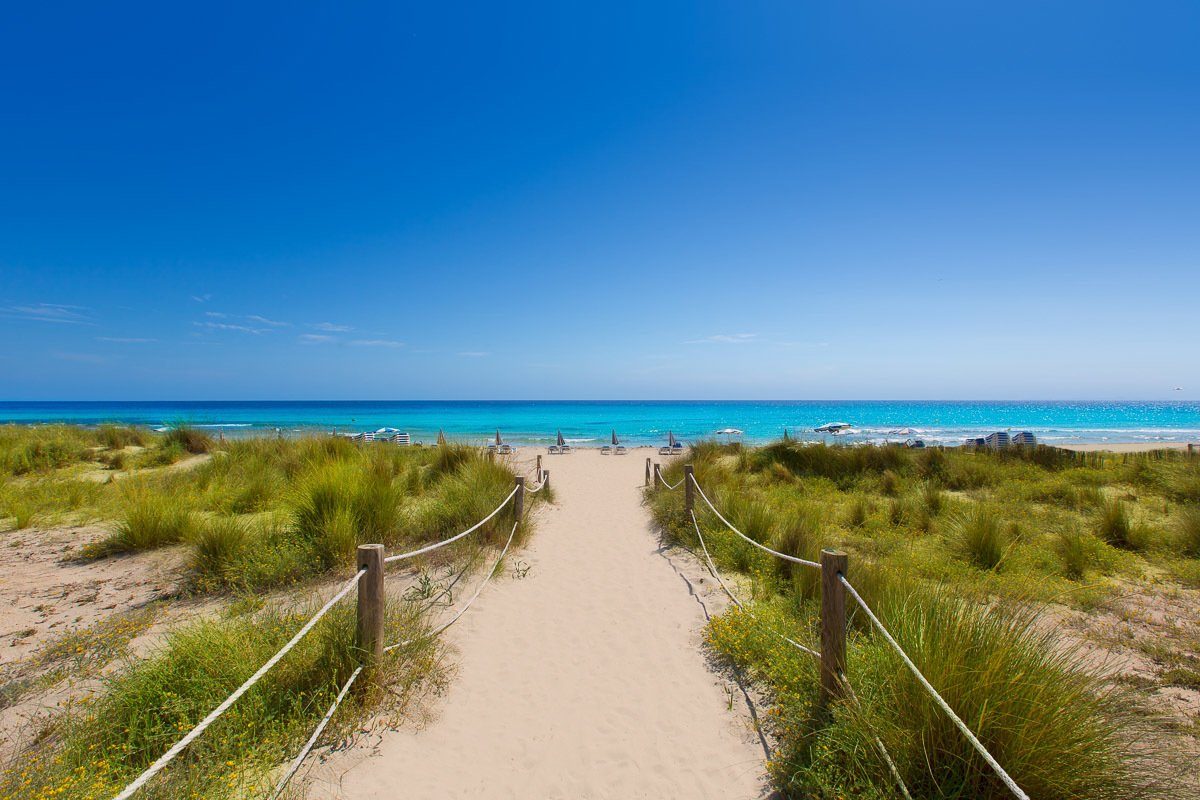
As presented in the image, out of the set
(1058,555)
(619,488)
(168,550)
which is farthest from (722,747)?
(619,488)

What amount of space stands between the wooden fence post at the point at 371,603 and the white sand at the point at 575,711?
1.76 ft

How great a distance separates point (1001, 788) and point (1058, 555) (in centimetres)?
595

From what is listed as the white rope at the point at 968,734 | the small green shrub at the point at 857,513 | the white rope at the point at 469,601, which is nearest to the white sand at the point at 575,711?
the white rope at the point at 469,601

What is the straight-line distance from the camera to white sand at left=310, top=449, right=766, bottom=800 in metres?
2.83

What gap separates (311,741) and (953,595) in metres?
4.07

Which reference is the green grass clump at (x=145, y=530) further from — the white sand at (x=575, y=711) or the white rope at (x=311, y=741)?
the white rope at (x=311, y=741)

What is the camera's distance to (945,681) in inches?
92.0

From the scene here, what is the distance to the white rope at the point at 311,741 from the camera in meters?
2.43

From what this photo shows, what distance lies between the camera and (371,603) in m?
3.22

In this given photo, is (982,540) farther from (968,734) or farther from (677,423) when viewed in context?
(677,423)

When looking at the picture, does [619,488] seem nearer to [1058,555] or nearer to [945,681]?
[1058,555]

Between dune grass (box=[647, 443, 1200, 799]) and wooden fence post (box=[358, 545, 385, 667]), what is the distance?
2636 mm

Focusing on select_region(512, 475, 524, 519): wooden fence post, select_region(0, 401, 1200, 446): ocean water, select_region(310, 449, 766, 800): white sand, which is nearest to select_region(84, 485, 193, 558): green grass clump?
select_region(512, 475, 524, 519): wooden fence post

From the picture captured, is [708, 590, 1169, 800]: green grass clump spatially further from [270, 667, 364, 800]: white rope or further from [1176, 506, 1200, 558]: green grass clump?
[1176, 506, 1200, 558]: green grass clump
